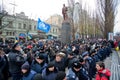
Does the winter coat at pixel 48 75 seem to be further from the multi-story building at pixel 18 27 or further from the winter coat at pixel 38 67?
the multi-story building at pixel 18 27

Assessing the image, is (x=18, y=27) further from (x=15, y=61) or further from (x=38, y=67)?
(x=38, y=67)

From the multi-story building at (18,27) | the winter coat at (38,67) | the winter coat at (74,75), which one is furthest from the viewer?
the multi-story building at (18,27)

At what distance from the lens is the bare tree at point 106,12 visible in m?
34.1

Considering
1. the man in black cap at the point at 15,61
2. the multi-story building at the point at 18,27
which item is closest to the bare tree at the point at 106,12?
the multi-story building at the point at 18,27

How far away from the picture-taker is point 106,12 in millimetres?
34281

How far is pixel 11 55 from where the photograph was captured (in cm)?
684

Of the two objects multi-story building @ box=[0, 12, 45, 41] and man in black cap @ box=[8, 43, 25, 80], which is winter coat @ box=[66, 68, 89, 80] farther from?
multi-story building @ box=[0, 12, 45, 41]

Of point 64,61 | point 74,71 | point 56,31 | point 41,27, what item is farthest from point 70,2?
point 56,31

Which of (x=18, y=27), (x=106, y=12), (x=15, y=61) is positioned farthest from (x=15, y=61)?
(x=18, y=27)

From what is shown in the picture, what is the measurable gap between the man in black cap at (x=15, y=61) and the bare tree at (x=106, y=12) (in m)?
28.6

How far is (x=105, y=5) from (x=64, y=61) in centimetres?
2781

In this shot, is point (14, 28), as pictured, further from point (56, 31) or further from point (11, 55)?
point (11, 55)

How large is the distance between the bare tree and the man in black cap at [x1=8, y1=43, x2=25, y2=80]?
93.9ft

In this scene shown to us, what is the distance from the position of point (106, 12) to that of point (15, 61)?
29142 mm
